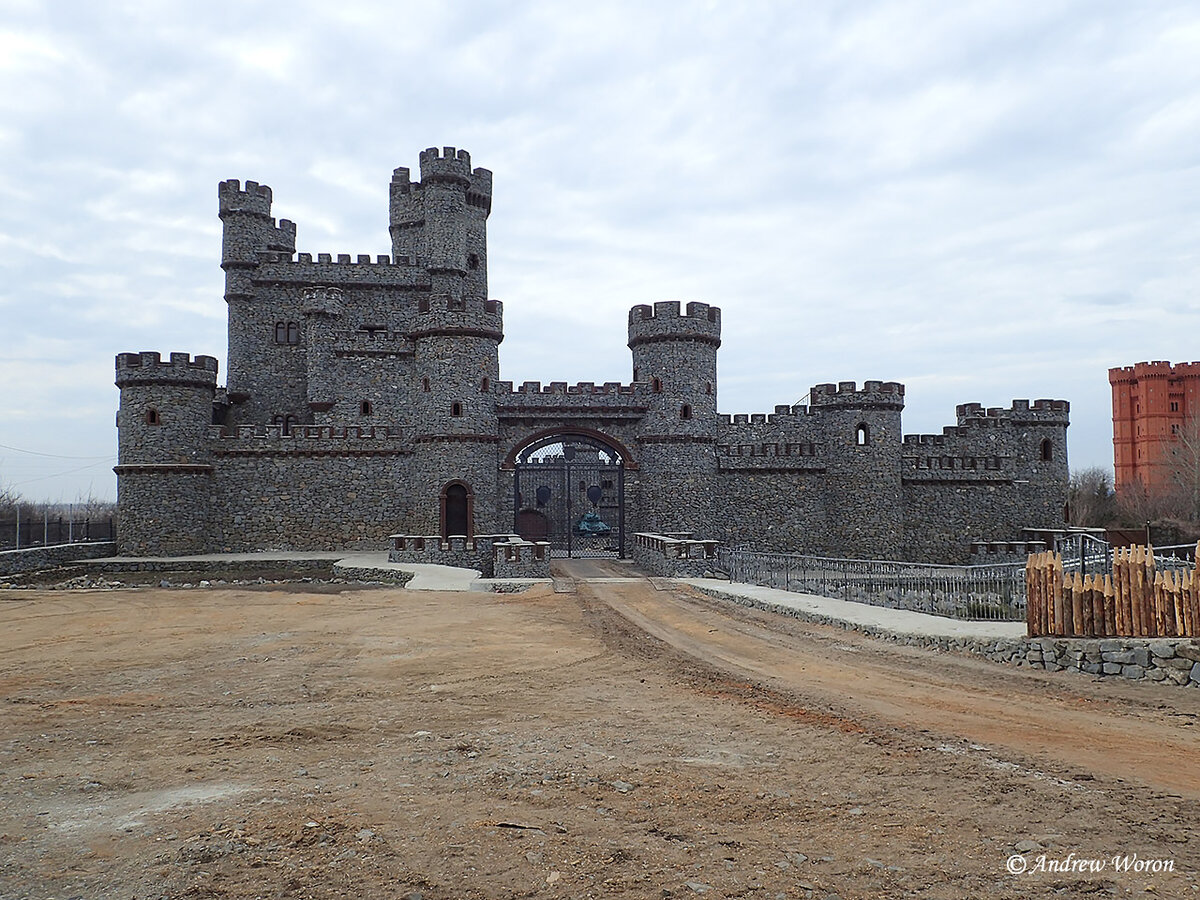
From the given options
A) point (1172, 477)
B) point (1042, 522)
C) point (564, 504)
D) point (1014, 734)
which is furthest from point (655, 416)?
point (1172, 477)

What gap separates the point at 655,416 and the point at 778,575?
30.3 ft

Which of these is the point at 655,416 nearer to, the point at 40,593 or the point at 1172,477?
the point at 40,593

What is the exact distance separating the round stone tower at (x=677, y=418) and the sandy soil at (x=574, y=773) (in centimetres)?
1660

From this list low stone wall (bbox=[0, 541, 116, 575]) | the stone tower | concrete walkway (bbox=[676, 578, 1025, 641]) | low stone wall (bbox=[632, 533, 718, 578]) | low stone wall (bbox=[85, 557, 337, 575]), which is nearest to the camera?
concrete walkway (bbox=[676, 578, 1025, 641])

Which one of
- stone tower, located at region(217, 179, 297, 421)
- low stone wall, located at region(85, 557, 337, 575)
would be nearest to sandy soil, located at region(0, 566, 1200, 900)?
low stone wall, located at region(85, 557, 337, 575)

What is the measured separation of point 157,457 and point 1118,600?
97.2 feet

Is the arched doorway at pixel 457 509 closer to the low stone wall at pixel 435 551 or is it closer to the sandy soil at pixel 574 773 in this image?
the low stone wall at pixel 435 551

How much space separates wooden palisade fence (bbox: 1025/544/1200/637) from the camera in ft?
35.2

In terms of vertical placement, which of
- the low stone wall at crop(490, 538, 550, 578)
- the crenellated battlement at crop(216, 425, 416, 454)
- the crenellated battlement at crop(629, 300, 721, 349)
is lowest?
the low stone wall at crop(490, 538, 550, 578)

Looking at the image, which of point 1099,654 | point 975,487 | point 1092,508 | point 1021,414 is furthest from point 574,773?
point 1092,508

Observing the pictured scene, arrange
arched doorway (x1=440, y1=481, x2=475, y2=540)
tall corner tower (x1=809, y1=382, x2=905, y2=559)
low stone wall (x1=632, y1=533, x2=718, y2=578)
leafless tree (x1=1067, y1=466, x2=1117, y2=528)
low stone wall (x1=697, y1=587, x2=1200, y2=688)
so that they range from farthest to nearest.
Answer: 1. leafless tree (x1=1067, y1=466, x2=1117, y2=528)
2. tall corner tower (x1=809, y1=382, x2=905, y2=559)
3. arched doorway (x1=440, y1=481, x2=475, y2=540)
4. low stone wall (x1=632, y1=533, x2=718, y2=578)
5. low stone wall (x1=697, y1=587, x2=1200, y2=688)

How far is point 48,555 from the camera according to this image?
26734 millimetres

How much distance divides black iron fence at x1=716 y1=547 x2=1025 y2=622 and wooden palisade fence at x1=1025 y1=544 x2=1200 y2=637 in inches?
145

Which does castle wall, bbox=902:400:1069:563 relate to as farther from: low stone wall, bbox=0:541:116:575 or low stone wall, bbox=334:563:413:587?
low stone wall, bbox=0:541:116:575
